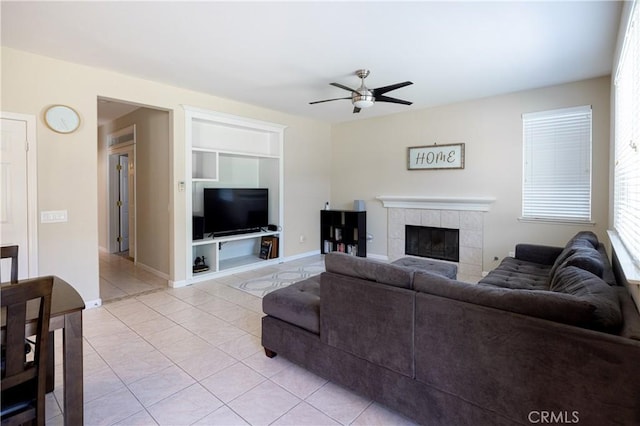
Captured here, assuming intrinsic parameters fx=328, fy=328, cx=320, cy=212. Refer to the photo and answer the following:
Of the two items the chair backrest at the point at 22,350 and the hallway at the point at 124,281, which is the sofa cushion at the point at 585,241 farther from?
the hallway at the point at 124,281

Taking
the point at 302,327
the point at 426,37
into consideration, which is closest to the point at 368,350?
the point at 302,327

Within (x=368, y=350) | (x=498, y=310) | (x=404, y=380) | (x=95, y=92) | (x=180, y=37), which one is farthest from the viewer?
(x=95, y=92)

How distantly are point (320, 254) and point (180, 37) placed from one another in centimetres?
462

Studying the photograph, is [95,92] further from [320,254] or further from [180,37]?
[320,254]

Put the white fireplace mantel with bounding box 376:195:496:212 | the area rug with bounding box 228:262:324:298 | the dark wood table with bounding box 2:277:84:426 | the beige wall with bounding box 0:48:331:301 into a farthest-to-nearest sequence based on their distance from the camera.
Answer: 1. the white fireplace mantel with bounding box 376:195:496:212
2. the area rug with bounding box 228:262:324:298
3. the beige wall with bounding box 0:48:331:301
4. the dark wood table with bounding box 2:277:84:426

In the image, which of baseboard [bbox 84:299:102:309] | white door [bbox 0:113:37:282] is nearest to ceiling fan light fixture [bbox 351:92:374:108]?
white door [bbox 0:113:37:282]

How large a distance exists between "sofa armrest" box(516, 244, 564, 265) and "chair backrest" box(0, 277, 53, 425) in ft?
14.3

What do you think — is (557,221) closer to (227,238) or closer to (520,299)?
(520,299)

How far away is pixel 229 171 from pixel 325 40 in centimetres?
322

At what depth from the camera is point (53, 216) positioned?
137 inches

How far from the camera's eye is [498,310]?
153 cm

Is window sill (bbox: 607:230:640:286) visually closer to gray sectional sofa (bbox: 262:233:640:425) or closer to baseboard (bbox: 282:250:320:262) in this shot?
gray sectional sofa (bbox: 262:233:640:425)

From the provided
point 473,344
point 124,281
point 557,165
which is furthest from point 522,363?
point 124,281

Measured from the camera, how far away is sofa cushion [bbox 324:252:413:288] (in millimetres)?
1876
